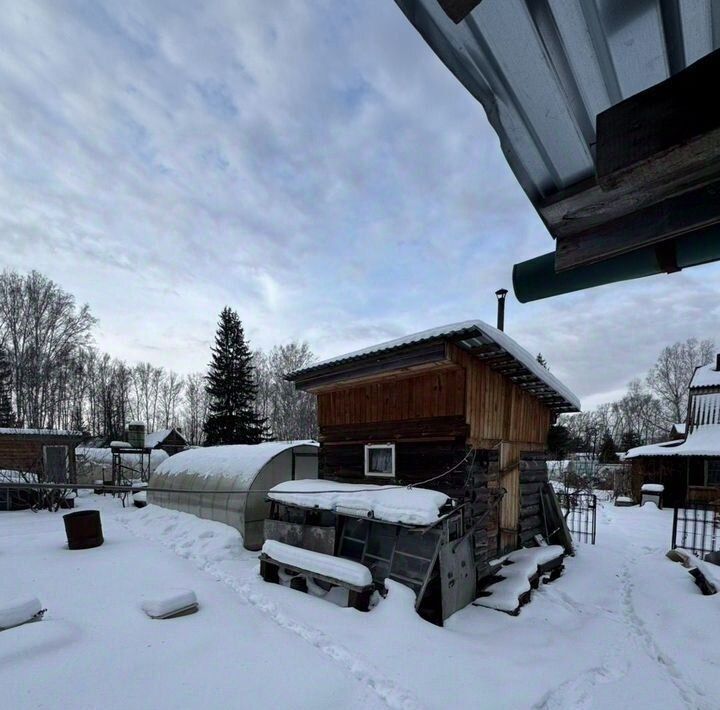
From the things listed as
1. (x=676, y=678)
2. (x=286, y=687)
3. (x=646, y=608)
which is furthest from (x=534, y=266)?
(x=646, y=608)

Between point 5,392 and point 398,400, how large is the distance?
36256mm

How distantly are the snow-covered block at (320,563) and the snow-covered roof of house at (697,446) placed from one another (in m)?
17.9

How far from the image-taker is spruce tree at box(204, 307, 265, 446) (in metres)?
27.8

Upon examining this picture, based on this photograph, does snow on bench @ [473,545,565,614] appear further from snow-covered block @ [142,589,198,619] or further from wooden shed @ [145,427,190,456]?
wooden shed @ [145,427,190,456]

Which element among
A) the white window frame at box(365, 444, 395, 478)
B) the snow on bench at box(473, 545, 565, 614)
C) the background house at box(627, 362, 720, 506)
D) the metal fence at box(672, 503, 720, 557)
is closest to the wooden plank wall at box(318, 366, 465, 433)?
the white window frame at box(365, 444, 395, 478)

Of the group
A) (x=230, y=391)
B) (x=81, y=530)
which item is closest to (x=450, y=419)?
(x=81, y=530)

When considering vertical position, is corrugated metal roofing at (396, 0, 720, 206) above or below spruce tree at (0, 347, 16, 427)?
above

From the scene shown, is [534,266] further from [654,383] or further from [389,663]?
[654,383]

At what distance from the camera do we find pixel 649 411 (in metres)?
54.3

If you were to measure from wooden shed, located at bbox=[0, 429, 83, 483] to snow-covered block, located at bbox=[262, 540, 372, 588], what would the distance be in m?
16.3

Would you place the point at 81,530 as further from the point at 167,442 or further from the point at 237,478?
the point at 167,442

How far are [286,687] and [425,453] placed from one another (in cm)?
455

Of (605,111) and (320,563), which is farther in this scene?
(320,563)

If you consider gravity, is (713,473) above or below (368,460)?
below
